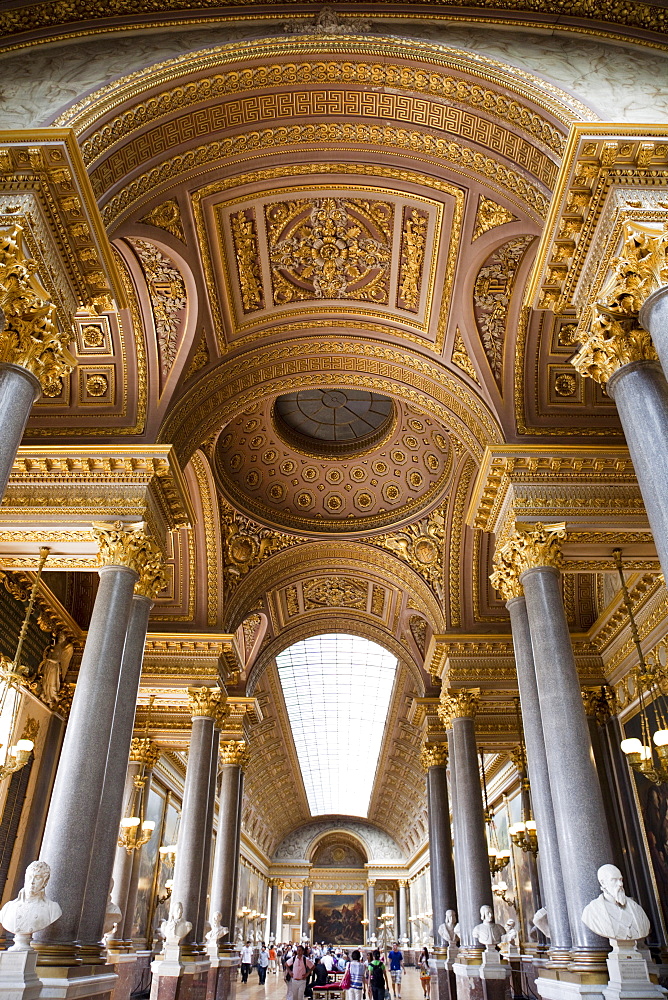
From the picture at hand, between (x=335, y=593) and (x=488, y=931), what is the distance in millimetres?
9631

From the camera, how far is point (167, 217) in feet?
29.3

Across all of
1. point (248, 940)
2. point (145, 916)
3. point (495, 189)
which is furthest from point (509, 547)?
point (248, 940)

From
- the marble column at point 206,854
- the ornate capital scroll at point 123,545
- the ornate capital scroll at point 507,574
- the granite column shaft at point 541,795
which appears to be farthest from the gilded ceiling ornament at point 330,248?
the marble column at point 206,854

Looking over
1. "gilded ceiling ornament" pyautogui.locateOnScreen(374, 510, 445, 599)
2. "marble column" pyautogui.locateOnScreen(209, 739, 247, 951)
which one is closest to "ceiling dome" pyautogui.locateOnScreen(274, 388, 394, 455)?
"gilded ceiling ornament" pyautogui.locateOnScreen(374, 510, 445, 599)

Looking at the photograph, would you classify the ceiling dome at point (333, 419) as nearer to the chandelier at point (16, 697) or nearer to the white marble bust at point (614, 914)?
the chandelier at point (16, 697)

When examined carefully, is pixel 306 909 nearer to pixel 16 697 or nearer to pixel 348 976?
pixel 348 976

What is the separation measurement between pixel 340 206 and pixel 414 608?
10.5 meters

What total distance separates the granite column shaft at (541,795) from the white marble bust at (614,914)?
892 mm

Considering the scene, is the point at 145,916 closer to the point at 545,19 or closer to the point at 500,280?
the point at 500,280

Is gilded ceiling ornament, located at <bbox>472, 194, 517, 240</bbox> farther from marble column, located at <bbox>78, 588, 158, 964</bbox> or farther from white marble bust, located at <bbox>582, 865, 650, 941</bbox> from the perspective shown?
white marble bust, located at <bbox>582, 865, 650, 941</bbox>

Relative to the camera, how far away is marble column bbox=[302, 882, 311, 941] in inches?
1727

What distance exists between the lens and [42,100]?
6.58 m

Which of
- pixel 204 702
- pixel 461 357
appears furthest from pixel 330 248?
pixel 204 702

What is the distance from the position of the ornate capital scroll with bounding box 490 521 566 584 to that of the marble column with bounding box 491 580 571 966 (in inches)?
7.0
